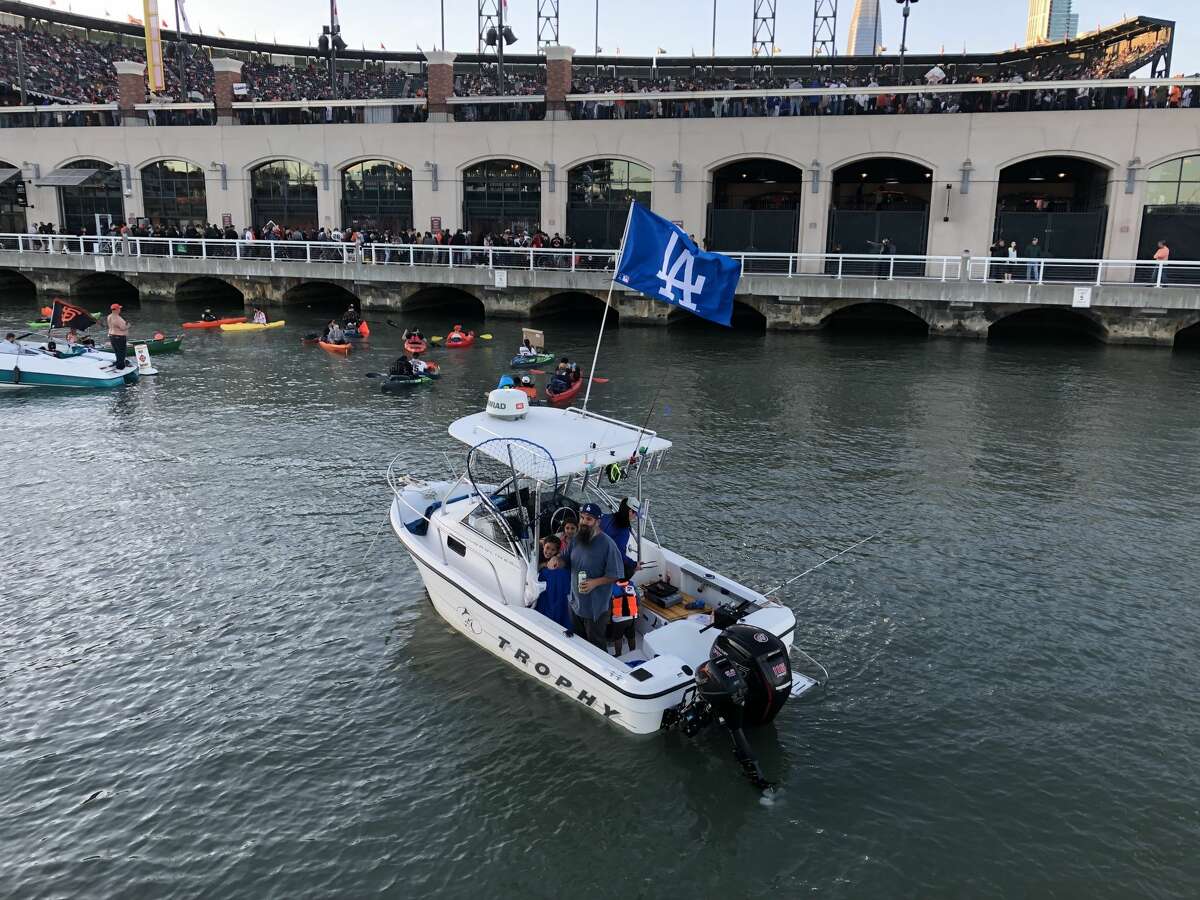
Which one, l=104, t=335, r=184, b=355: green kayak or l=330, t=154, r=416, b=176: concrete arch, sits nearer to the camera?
l=104, t=335, r=184, b=355: green kayak

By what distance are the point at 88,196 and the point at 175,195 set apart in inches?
237

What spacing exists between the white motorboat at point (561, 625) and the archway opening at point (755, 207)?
101ft

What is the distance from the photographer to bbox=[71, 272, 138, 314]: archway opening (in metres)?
44.3

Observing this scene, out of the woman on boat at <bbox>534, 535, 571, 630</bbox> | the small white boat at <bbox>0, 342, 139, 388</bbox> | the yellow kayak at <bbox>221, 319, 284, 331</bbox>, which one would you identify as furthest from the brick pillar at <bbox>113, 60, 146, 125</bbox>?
the woman on boat at <bbox>534, 535, 571, 630</bbox>

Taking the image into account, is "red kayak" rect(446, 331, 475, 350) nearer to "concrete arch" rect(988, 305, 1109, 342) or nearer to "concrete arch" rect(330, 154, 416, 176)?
"concrete arch" rect(330, 154, 416, 176)

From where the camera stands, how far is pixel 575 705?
9.99 meters

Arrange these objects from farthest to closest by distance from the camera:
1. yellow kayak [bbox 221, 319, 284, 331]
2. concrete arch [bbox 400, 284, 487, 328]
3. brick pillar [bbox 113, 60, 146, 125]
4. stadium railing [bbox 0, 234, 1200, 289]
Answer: brick pillar [bbox 113, 60, 146, 125] < concrete arch [bbox 400, 284, 487, 328] < yellow kayak [bbox 221, 319, 284, 331] < stadium railing [bbox 0, 234, 1200, 289]

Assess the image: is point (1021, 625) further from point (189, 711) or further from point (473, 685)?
point (189, 711)

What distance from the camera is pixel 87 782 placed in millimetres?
8734

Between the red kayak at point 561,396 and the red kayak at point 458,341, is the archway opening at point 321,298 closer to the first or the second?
the red kayak at point 458,341

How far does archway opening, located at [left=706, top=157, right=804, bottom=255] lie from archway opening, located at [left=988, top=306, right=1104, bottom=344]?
944cm

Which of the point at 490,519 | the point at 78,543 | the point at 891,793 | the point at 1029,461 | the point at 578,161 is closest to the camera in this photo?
the point at 891,793

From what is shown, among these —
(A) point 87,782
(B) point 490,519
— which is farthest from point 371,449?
(A) point 87,782

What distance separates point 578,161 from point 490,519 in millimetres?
33921
